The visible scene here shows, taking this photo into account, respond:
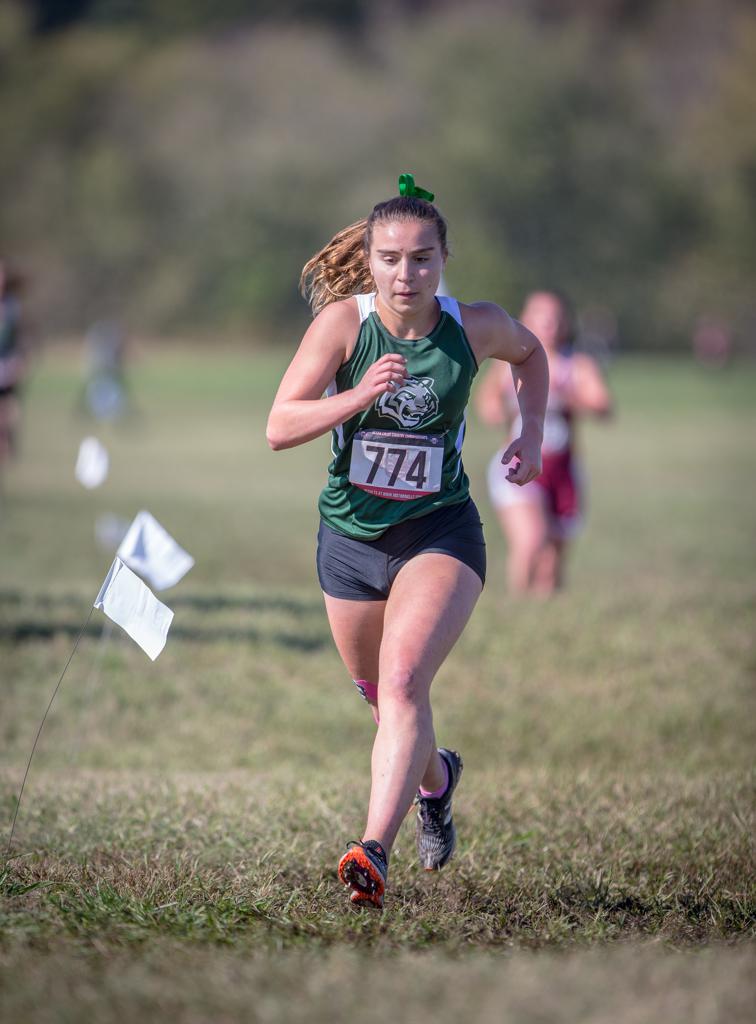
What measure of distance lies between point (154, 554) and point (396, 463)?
3.28ft

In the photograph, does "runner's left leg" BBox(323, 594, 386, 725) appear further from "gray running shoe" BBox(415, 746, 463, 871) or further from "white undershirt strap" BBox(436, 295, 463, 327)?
"white undershirt strap" BBox(436, 295, 463, 327)

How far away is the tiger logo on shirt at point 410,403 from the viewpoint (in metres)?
4.22

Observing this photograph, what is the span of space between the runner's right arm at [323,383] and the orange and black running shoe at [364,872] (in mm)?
1169

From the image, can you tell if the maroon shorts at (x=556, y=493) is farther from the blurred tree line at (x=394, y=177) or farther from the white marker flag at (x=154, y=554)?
the blurred tree line at (x=394, y=177)

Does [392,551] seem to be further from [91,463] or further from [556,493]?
[556,493]

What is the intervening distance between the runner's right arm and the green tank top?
75 mm

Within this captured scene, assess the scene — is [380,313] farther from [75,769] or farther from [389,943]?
[75,769]

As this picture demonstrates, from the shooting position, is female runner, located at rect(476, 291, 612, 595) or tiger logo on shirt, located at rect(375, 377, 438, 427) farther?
female runner, located at rect(476, 291, 612, 595)

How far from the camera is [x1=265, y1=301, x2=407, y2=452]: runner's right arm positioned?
3930 millimetres

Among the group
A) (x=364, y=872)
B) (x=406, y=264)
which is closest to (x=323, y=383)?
(x=406, y=264)

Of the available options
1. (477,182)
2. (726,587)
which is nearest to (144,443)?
(726,587)

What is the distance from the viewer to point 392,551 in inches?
172

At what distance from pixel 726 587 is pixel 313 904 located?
7.49 meters

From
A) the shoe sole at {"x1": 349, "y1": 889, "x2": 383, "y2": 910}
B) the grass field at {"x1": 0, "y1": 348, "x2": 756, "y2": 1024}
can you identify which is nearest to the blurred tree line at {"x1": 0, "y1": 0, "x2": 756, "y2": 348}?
the grass field at {"x1": 0, "y1": 348, "x2": 756, "y2": 1024}
